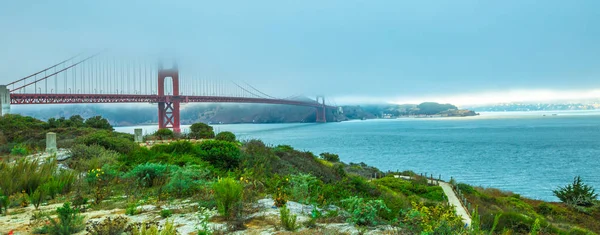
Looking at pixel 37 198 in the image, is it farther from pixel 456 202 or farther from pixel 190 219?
pixel 456 202

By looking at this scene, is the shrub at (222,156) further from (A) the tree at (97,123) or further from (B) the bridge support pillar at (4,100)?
(B) the bridge support pillar at (4,100)

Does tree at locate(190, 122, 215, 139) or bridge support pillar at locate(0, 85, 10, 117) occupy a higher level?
bridge support pillar at locate(0, 85, 10, 117)

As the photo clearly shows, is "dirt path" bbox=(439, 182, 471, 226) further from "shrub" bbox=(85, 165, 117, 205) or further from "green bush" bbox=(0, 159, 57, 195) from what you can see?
"green bush" bbox=(0, 159, 57, 195)

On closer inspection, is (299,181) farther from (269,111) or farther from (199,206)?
(269,111)

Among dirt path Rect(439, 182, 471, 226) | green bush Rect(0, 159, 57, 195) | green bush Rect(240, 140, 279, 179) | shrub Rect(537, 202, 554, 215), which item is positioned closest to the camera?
green bush Rect(0, 159, 57, 195)

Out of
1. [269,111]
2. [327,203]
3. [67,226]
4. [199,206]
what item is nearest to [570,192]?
[327,203]

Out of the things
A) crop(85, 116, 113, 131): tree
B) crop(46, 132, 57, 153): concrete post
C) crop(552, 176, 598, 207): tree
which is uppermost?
crop(85, 116, 113, 131): tree

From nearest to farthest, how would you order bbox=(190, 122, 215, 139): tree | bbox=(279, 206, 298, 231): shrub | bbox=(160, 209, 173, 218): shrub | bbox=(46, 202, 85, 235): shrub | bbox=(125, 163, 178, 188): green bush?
bbox=(46, 202, 85, 235): shrub
bbox=(279, 206, 298, 231): shrub
bbox=(160, 209, 173, 218): shrub
bbox=(125, 163, 178, 188): green bush
bbox=(190, 122, 215, 139): tree

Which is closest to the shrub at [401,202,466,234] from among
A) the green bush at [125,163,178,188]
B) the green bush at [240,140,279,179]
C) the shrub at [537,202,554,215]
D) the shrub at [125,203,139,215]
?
the shrub at [125,203,139,215]
